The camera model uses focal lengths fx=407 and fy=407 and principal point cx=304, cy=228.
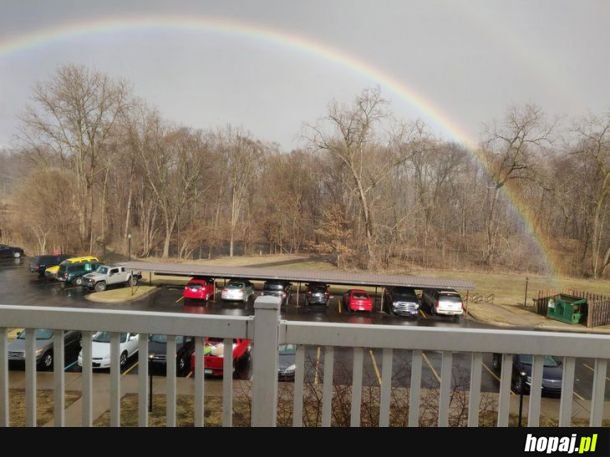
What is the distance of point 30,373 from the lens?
1.90 meters

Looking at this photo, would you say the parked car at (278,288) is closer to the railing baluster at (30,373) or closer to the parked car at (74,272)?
the parked car at (74,272)

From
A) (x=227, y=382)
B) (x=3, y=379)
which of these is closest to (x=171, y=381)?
(x=227, y=382)

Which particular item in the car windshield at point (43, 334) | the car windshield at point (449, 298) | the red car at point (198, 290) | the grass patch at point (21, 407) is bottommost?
the red car at point (198, 290)

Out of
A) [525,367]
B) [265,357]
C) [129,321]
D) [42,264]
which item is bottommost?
[42,264]

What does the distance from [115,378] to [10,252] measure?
45.9 m

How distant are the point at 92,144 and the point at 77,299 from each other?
1008 inches

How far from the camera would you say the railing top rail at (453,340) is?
5.72 feet

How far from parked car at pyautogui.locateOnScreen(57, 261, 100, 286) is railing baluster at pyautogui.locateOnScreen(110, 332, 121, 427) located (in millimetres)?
26747

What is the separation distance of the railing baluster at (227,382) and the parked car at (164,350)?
21cm

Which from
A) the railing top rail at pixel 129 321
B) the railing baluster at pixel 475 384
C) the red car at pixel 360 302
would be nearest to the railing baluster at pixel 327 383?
the railing top rail at pixel 129 321

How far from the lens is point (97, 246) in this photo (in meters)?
42.0

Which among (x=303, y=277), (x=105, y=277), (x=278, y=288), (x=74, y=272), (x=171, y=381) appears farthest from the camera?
(x=74, y=272)

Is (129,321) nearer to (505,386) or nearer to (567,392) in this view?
(505,386)
